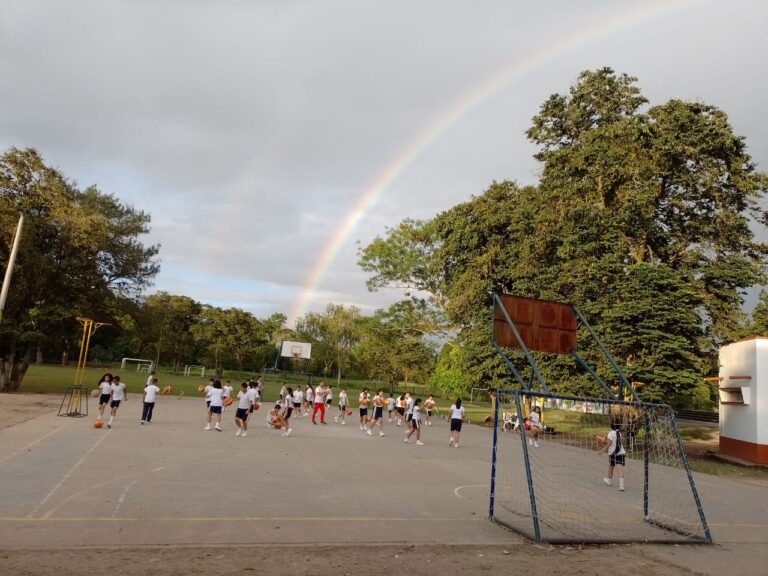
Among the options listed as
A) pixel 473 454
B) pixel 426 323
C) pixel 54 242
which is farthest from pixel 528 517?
pixel 426 323

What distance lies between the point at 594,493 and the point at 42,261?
98.7ft

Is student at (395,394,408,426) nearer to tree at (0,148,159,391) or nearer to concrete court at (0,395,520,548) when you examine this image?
concrete court at (0,395,520,548)

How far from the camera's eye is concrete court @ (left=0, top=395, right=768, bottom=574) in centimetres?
762

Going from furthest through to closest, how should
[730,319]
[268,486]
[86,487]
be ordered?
[730,319] < [268,486] < [86,487]

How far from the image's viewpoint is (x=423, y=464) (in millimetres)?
15477

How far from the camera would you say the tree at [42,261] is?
30.6 m

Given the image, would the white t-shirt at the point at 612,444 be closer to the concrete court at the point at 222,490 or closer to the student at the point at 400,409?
the concrete court at the point at 222,490

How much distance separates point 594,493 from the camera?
13219 mm

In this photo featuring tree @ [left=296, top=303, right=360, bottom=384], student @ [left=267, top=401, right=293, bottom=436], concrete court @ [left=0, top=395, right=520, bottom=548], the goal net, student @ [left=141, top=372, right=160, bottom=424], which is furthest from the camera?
tree @ [left=296, top=303, right=360, bottom=384]

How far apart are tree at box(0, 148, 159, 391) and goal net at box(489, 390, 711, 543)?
83.6 ft

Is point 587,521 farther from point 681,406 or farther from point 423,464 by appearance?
point 681,406

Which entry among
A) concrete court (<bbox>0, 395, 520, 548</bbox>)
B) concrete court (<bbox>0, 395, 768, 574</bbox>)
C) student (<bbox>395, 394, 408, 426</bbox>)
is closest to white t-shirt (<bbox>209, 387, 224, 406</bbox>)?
concrete court (<bbox>0, 395, 768, 574</bbox>)

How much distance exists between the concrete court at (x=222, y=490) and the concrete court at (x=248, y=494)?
0.03m

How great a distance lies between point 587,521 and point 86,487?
8.81 metres
